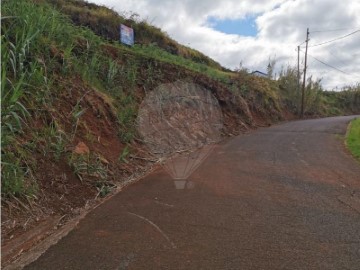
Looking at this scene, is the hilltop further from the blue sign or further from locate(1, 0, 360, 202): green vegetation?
the blue sign

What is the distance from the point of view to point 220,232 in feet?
17.2

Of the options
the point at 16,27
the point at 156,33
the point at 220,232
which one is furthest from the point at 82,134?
the point at 156,33

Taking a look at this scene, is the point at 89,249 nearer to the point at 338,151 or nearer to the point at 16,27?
the point at 16,27

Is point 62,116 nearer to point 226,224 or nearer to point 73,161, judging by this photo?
point 73,161

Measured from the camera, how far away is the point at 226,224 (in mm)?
5582

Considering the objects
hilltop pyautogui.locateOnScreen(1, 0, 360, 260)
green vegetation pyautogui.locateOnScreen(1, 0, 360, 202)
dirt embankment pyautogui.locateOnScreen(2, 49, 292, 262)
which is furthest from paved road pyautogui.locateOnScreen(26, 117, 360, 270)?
green vegetation pyautogui.locateOnScreen(1, 0, 360, 202)

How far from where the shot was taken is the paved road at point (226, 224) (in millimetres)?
4395

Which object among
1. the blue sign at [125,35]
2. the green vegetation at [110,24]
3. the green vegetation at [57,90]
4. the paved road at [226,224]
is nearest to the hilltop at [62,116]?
the green vegetation at [57,90]

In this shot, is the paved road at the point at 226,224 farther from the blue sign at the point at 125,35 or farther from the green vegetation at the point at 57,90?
the blue sign at the point at 125,35

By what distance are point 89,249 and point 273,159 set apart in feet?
23.9

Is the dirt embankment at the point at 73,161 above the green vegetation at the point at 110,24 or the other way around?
the other way around

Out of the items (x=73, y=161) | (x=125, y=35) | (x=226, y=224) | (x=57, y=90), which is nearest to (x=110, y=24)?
(x=125, y=35)

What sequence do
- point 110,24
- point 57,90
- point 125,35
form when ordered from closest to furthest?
point 57,90 → point 125,35 → point 110,24

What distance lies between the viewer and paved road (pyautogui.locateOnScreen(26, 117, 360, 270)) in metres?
4.39
